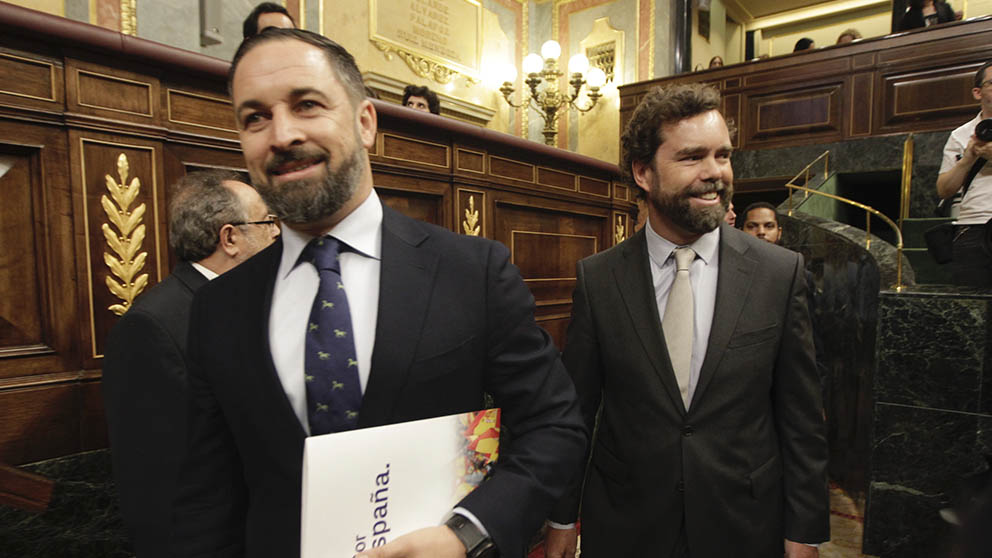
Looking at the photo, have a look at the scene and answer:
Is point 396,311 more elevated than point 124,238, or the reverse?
point 124,238

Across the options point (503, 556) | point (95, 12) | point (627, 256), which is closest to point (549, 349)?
point (503, 556)

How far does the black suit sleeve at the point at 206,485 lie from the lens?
0.96 metres

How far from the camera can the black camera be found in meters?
2.48

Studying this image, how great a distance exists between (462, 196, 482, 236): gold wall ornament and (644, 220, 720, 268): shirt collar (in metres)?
1.59

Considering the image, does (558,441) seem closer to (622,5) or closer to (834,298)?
(834,298)

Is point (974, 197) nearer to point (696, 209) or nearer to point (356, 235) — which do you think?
point (696, 209)

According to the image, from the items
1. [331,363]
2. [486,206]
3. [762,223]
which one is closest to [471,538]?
[331,363]

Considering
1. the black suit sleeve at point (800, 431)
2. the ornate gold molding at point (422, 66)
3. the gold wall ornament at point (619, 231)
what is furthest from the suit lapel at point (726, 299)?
the ornate gold molding at point (422, 66)

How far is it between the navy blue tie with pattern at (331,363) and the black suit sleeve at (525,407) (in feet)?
0.79

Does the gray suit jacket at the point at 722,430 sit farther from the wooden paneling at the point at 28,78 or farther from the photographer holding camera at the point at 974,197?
the photographer holding camera at the point at 974,197

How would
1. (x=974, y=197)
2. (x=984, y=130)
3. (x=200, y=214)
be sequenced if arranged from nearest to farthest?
(x=200, y=214), (x=984, y=130), (x=974, y=197)

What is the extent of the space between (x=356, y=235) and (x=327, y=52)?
1.06 ft

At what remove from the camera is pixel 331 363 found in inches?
34.8

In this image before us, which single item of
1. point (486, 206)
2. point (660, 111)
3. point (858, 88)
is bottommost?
point (486, 206)
